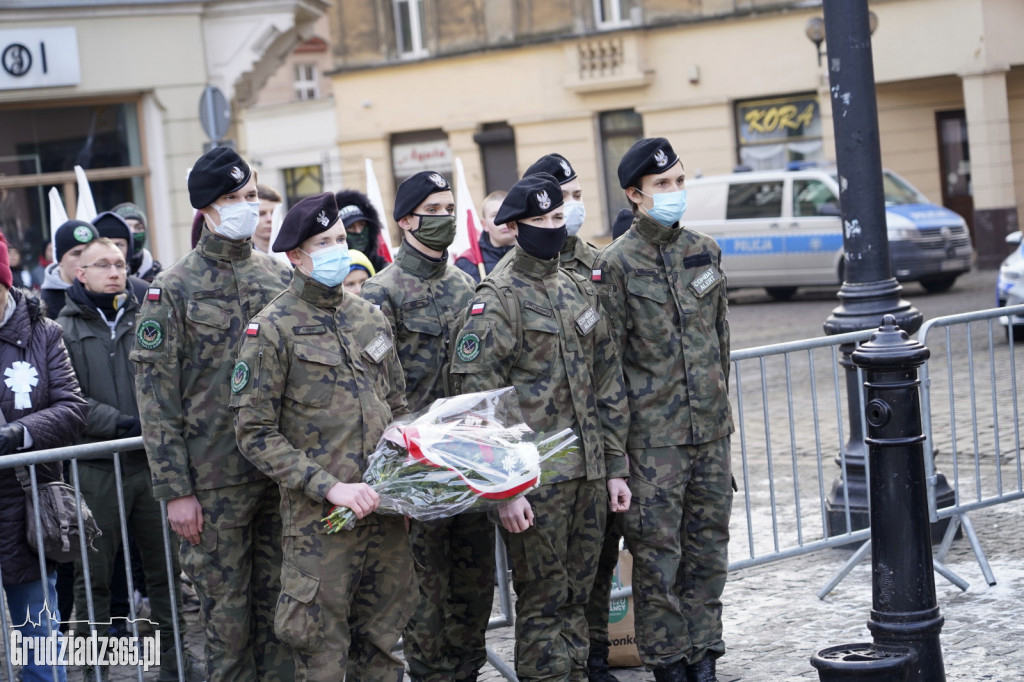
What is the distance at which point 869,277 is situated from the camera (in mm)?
7285

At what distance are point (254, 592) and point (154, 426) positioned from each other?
2.42 feet

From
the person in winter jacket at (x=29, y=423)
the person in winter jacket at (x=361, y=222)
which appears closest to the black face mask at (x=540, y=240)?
the person in winter jacket at (x=29, y=423)

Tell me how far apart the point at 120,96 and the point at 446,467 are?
1210 cm

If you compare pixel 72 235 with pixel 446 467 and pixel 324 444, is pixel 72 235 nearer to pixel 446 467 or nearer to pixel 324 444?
pixel 324 444

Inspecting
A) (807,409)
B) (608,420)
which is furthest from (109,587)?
(807,409)

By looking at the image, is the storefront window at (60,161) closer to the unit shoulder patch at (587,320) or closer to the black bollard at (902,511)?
the unit shoulder patch at (587,320)

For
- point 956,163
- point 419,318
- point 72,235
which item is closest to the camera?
point 419,318

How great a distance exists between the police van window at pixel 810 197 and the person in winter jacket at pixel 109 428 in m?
15.8

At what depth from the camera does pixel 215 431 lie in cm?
513

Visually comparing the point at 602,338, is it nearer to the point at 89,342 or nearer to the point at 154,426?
the point at 154,426

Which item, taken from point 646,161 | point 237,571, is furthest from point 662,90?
point 237,571

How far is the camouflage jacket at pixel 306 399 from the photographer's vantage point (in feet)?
15.5

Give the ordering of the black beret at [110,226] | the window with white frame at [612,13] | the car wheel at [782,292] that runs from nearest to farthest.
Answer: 1. the black beret at [110,226]
2. the car wheel at [782,292]
3. the window with white frame at [612,13]

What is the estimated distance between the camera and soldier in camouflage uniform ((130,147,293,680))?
16.6ft
